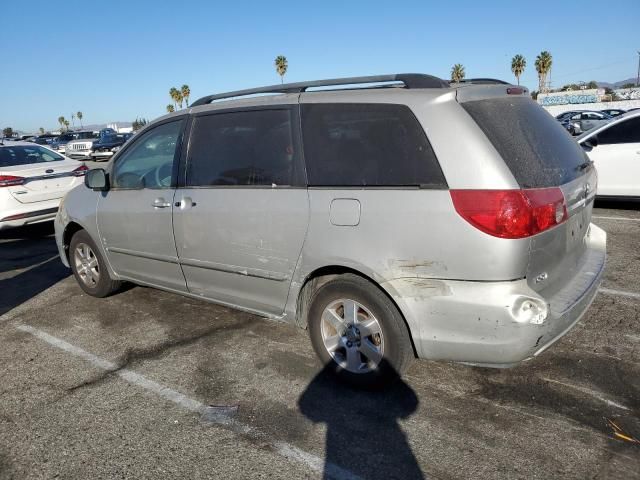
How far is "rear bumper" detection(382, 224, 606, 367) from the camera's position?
2.64 meters

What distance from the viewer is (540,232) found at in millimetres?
2703

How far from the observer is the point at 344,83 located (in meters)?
3.41

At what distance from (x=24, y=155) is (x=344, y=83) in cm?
747

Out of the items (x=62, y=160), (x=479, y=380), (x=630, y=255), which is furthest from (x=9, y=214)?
(x=630, y=255)

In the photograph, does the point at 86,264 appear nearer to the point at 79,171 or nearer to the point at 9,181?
the point at 9,181

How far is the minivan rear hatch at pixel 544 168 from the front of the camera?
108 inches

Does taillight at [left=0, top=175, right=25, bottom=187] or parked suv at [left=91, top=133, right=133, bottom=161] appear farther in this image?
parked suv at [left=91, top=133, right=133, bottom=161]

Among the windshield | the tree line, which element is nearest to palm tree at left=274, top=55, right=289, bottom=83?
the tree line

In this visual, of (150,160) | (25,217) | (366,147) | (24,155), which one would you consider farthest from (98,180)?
(24,155)

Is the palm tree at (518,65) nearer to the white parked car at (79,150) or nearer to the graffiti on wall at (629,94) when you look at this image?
the graffiti on wall at (629,94)

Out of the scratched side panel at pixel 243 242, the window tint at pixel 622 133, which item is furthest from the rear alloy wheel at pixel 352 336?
the window tint at pixel 622 133

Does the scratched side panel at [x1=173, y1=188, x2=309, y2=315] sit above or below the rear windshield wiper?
below

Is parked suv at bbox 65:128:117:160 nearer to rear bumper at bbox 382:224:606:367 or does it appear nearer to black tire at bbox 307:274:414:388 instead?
black tire at bbox 307:274:414:388

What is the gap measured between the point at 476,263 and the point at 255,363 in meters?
1.81
